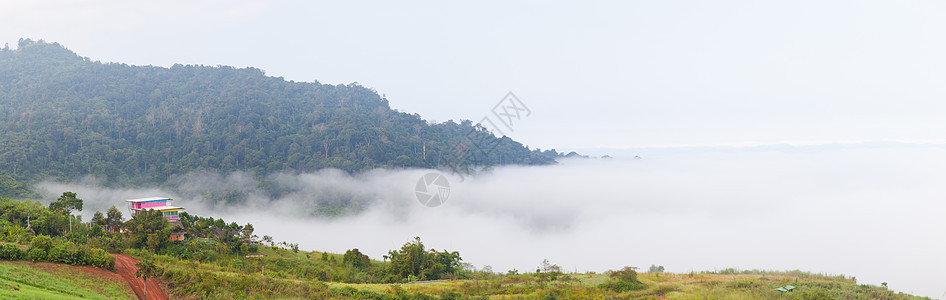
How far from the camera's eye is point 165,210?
41469mm

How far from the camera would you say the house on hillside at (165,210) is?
126 ft

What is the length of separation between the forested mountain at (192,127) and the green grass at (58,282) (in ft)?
248

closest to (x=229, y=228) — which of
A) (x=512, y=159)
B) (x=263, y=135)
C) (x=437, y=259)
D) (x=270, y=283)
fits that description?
(x=437, y=259)

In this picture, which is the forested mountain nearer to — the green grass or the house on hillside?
the house on hillside

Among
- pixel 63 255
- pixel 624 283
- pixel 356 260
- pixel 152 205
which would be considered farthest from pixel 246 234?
pixel 624 283

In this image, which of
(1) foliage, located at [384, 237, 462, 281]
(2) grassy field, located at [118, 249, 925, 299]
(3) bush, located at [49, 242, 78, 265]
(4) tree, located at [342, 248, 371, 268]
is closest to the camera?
(2) grassy field, located at [118, 249, 925, 299]

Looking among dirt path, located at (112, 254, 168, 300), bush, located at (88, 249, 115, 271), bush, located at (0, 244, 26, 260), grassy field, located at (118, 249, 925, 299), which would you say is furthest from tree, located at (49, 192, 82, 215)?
grassy field, located at (118, 249, 925, 299)

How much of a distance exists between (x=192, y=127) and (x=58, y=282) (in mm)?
101065

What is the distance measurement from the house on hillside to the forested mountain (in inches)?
2040

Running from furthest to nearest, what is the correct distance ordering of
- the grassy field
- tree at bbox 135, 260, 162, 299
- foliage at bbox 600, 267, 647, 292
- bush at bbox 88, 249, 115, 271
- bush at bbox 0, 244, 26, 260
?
1. bush at bbox 88, 249, 115, 271
2. foliage at bbox 600, 267, 647, 292
3. bush at bbox 0, 244, 26, 260
4. tree at bbox 135, 260, 162, 299
5. the grassy field

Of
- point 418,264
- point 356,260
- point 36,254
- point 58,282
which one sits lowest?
point 356,260

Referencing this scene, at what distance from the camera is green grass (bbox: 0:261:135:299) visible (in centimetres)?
1820

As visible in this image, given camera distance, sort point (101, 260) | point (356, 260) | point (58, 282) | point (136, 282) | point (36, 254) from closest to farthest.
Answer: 1. point (58, 282)
2. point (36, 254)
3. point (136, 282)
4. point (101, 260)
5. point (356, 260)

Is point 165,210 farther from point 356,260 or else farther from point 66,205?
point 356,260
